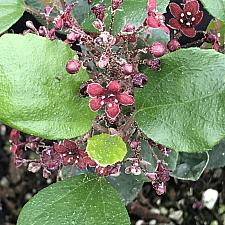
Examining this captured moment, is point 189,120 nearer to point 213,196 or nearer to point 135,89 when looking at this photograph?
point 135,89

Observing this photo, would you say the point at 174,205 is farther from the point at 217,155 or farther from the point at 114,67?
the point at 114,67

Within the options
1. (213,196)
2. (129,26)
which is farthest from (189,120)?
(213,196)

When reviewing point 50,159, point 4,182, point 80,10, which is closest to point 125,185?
point 50,159

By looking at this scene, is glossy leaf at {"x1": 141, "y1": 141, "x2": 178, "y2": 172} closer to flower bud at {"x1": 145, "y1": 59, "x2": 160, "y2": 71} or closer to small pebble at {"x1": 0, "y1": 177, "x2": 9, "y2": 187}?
flower bud at {"x1": 145, "y1": 59, "x2": 160, "y2": 71}

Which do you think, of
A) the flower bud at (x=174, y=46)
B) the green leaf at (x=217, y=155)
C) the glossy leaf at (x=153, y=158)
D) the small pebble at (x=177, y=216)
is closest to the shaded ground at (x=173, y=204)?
the small pebble at (x=177, y=216)

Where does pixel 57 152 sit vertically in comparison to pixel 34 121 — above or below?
below

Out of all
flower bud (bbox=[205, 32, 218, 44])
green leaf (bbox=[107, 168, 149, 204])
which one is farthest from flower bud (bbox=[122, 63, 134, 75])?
green leaf (bbox=[107, 168, 149, 204])
